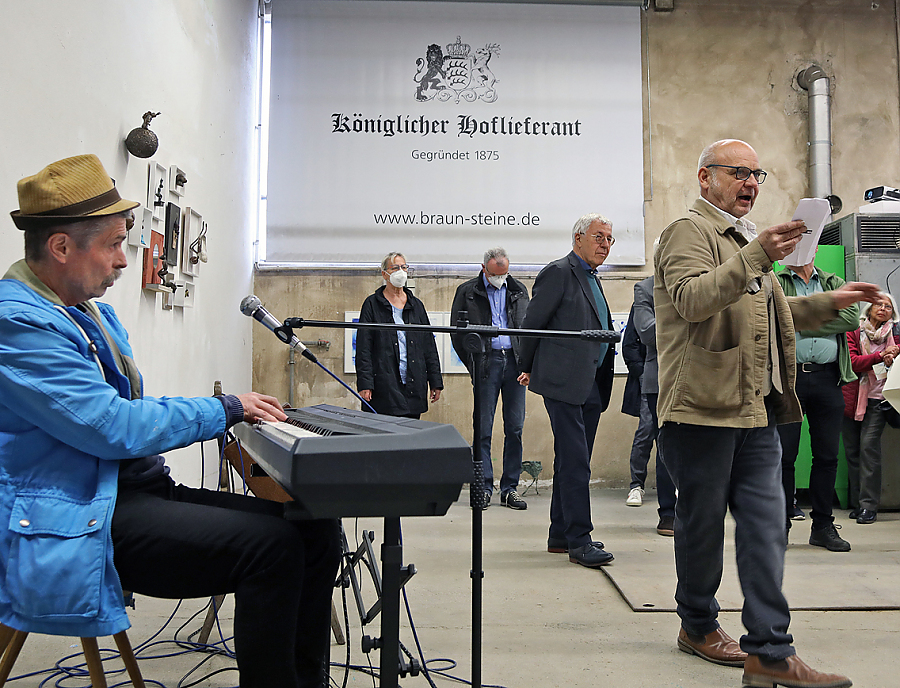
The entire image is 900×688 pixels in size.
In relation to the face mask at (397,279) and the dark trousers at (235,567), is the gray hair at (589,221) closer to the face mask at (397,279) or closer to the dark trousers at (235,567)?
the face mask at (397,279)

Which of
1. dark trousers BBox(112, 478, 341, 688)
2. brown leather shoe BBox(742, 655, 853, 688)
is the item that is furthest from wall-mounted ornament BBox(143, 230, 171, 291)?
brown leather shoe BBox(742, 655, 853, 688)

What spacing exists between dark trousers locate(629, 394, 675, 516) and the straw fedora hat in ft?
10.6

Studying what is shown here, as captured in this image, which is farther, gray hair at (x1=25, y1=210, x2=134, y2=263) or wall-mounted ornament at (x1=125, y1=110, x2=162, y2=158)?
wall-mounted ornament at (x1=125, y1=110, x2=162, y2=158)

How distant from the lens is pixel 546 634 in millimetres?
2354

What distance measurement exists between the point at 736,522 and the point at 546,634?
71cm

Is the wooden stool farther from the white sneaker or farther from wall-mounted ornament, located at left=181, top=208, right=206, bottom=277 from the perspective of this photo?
the white sneaker

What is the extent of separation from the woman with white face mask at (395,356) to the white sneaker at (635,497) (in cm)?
146

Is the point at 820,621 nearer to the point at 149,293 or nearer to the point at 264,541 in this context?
the point at 264,541

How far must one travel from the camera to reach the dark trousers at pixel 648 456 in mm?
4012

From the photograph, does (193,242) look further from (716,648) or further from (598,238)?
(716,648)

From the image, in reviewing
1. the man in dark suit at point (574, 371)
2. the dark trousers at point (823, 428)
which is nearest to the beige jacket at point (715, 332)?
the man in dark suit at point (574, 371)

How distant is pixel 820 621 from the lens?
2.48 metres

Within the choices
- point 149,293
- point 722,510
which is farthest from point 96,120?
point 722,510

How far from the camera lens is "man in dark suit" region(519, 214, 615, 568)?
3.27m
